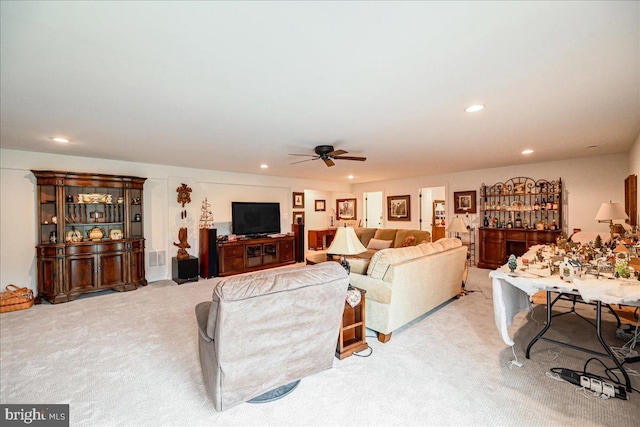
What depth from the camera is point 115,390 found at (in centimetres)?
221

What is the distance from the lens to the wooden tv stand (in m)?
6.21

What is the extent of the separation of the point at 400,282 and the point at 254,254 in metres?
4.45

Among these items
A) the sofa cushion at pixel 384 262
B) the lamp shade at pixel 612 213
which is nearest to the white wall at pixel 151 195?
the sofa cushion at pixel 384 262

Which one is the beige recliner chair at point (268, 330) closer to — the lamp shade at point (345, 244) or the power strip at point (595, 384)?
the lamp shade at point (345, 244)

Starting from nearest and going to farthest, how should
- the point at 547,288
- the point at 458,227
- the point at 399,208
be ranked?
1. the point at 547,288
2. the point at 458,227
3. the point at 399,208

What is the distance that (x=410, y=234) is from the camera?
258 inches

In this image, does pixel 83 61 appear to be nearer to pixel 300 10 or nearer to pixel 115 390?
pixel 300 10

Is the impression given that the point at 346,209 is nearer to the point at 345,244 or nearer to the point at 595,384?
the point at 345,244

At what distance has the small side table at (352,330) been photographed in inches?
105

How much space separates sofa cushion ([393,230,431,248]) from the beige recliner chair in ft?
14.4

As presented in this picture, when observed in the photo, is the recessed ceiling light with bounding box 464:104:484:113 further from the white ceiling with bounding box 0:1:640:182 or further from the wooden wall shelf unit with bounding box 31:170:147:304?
the wooden wall shelf unit with bounding box 31:170:147:304

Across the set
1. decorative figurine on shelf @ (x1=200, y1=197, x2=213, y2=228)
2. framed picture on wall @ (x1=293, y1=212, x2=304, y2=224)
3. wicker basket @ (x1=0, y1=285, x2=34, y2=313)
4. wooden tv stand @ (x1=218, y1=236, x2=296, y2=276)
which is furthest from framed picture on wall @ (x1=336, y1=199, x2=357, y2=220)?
wicker basket @ (x1=0, y1=285, x2=34, y2=313)

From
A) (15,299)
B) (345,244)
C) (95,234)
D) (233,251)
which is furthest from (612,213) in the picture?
(15,299)

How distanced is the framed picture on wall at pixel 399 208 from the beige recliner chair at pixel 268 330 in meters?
6.33
